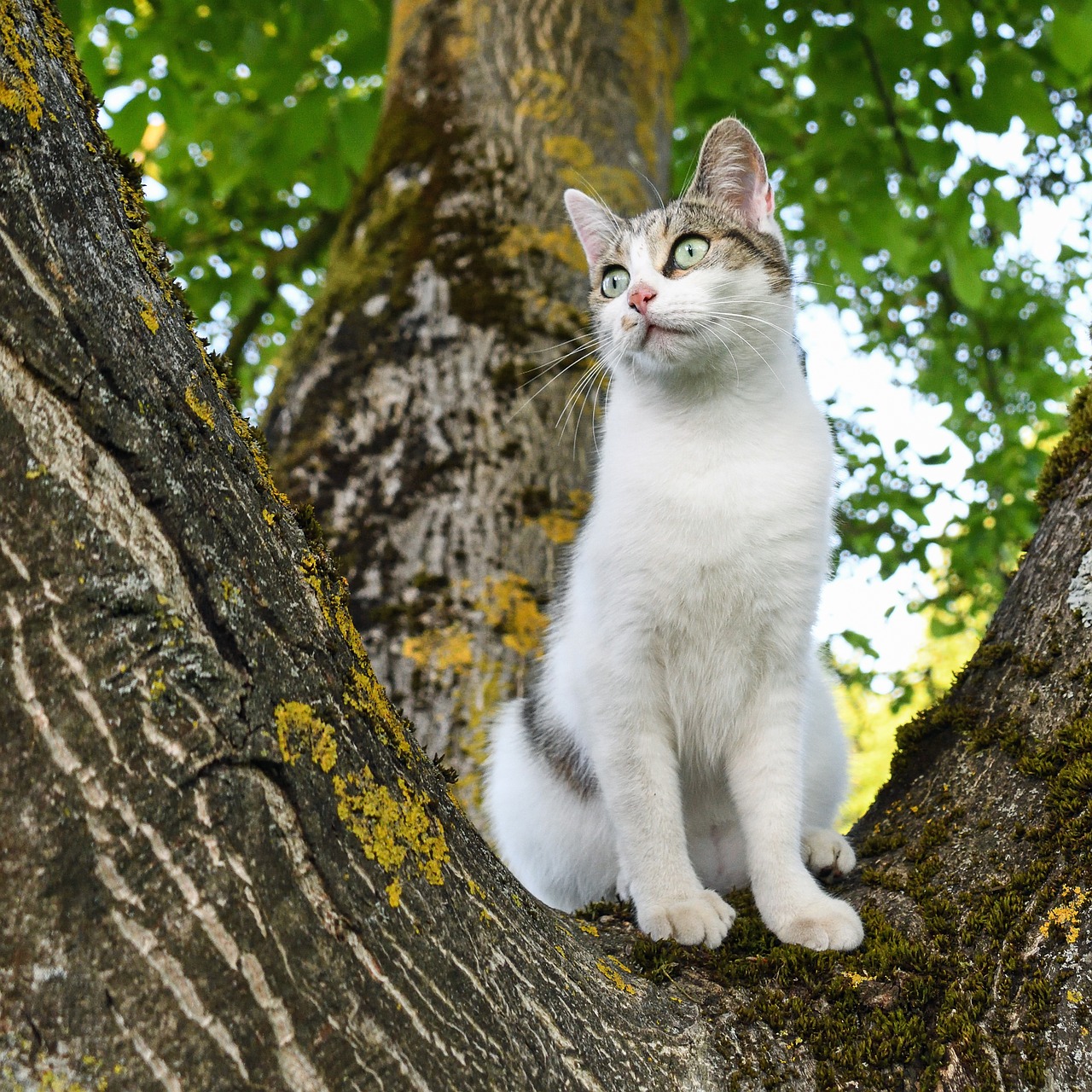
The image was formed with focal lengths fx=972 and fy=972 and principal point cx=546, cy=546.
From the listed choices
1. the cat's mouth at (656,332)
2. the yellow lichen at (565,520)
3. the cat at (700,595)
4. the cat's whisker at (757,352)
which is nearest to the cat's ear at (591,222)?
the cat at (700,595)

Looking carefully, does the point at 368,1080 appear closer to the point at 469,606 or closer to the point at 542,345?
the point at 469,606

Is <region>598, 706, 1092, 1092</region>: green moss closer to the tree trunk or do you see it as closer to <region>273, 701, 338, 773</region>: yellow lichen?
<region>273, 701, 338, 773</region>: yellow lichen

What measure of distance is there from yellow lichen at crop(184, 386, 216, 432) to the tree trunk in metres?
1.61

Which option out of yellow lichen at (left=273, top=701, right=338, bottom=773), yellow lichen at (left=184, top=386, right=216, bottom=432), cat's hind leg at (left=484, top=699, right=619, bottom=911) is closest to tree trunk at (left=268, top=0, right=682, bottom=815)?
cat's hind leg at (left=484, top=699, right=619, bottom=911)

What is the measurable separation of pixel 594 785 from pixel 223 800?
167cm

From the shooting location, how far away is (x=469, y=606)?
325 cm

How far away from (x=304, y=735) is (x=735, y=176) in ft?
7.22

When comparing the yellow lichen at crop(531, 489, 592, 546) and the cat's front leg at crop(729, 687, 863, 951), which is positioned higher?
the yellow lichen at crop(531, 489, 592, 546)

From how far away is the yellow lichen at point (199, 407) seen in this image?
1322 millimetres

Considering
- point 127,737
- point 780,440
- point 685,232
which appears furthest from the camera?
point 685,232

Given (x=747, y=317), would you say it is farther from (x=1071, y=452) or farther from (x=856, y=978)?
(x=856, y=978)

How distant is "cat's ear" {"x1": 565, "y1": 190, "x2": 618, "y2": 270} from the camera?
3064 millimetres

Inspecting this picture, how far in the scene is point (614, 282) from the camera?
2.86m

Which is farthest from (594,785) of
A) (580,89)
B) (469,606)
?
(580,89)
